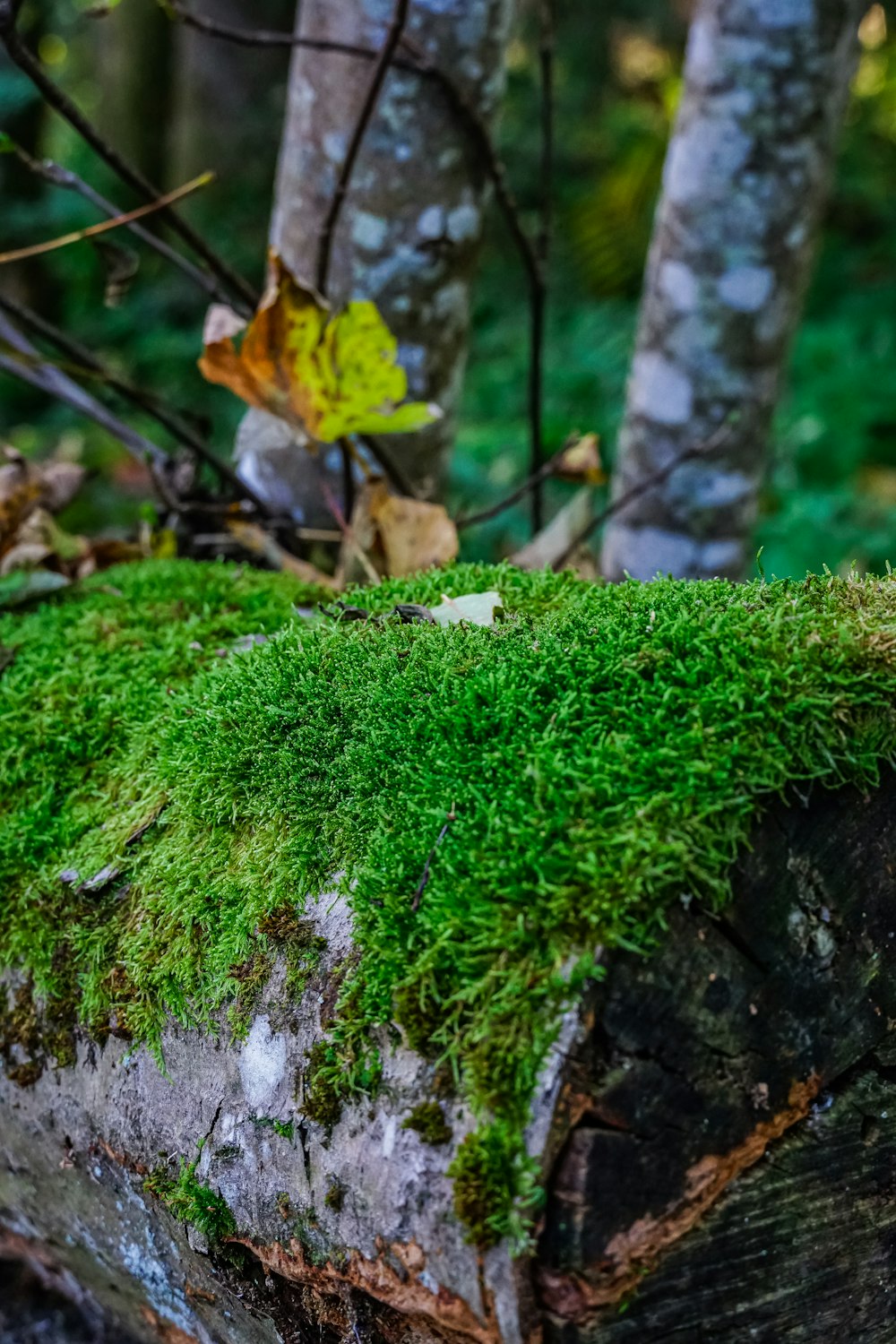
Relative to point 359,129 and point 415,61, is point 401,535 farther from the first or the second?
point 415,61

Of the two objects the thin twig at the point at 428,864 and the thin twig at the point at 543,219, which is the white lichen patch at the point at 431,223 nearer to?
the thin twig at the point at 543,219

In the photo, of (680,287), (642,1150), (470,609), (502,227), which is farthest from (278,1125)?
(502,227)

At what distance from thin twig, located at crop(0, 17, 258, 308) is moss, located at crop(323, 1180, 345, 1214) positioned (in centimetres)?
211

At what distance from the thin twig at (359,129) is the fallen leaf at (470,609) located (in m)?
1.25

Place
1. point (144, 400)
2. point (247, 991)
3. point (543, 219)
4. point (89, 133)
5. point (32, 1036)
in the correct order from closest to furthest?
point (247, 991), point (32, 1036), point (89, 133), point (144, 400), point (543, 219)

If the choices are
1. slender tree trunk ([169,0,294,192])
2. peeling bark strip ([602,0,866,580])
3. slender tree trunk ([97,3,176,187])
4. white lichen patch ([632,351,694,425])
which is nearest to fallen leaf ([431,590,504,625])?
peeling bark strip ([602,0,866,580])

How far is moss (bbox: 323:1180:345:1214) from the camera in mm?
1040

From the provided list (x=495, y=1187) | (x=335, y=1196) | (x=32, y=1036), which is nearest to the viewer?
(x=495, y=1187)

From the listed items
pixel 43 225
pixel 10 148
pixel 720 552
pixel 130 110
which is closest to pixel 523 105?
pixel 130 110

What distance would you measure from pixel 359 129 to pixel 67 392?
1.15 metres

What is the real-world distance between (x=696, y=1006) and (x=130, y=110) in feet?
33.7

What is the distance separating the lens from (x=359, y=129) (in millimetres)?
2193

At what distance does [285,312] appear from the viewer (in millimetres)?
1999

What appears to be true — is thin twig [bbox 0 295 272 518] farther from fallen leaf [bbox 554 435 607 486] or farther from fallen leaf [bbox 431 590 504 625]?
fallen leaf [bbox 431 590 504 625]
